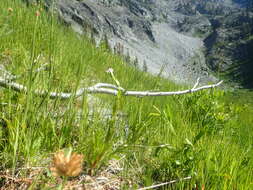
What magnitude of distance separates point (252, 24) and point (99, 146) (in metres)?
147

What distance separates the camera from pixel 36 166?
144 centimetres

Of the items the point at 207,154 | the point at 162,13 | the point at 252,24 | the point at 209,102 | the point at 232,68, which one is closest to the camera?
the point at 207,154

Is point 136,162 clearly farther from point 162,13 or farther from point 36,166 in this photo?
point 162,13

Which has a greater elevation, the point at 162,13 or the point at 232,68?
the point at 162,13

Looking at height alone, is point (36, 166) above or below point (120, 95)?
below

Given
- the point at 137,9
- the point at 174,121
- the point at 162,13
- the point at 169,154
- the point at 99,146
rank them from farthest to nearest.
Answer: the point at 162,13, the point at 137,9, the point at 174,121, the point at 169,154, the point at 99,146

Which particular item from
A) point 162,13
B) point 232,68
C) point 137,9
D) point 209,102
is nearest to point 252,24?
point 232,68

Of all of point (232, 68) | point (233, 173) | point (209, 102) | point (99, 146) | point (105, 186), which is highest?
point (232, 68)

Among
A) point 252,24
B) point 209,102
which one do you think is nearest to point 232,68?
point 252,24

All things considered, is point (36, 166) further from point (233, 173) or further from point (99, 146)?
point (233, 173)

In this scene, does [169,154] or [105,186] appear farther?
[169,154]

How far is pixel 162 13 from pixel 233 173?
205772 millimetres

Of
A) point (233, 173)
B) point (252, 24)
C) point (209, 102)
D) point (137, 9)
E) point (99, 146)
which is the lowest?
point (233, 173)

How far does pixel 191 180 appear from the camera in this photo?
1576mm
